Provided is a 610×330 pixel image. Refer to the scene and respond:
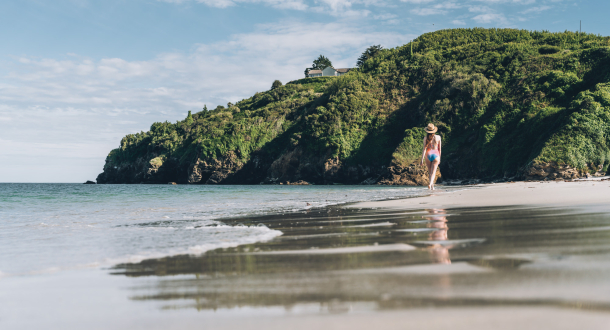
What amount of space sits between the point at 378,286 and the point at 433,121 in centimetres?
4212

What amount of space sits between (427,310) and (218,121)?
2487 inches

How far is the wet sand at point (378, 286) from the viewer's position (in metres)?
1.47

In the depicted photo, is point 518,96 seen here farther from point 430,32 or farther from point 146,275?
point 146,275

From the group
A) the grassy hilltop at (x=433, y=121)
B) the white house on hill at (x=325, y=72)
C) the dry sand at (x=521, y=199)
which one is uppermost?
the white house on hill at (x=325, y=72)

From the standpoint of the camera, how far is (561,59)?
36562mm

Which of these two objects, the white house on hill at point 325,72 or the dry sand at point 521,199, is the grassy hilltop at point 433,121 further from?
the white house on hill at point 325,72

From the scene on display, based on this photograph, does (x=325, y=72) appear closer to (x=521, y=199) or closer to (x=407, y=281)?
(x=521, y=199)

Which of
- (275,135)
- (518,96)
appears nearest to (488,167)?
(518,96)

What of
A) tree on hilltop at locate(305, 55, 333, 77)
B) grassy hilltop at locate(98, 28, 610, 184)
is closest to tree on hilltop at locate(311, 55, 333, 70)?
tree on hilltop at locate(305, 55, 333, 77)

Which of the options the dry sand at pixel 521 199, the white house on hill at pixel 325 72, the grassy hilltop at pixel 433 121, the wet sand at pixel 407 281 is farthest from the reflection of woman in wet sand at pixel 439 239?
the white house on hill at pixel 325 72

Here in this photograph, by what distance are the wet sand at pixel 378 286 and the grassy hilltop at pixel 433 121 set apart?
25.5 meters

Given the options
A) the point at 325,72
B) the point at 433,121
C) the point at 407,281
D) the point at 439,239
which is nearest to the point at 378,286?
the point at 407,281

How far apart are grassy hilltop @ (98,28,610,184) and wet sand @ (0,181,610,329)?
25.5 m

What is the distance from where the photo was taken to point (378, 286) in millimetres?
1916
